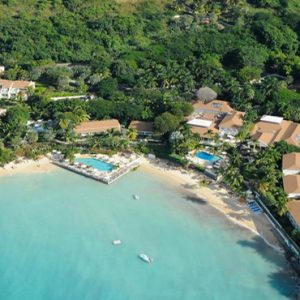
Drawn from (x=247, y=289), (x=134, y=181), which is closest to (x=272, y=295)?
(x=247, y=289)

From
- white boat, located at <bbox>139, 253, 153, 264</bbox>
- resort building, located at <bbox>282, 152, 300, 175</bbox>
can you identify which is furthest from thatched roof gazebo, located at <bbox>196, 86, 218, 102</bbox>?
white boat, located at <bbox>139, 253, 153, 264</bbox>

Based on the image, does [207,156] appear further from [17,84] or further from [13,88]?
[17,84]

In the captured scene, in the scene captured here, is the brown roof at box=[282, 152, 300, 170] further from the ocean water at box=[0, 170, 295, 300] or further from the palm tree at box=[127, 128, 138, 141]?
the palm tree at box=[127, 128, 138, 141]

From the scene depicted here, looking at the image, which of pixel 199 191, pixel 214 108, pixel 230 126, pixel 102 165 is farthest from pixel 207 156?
pixel 214 108

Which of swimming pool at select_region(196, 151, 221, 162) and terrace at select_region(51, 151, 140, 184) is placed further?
swimming pool at select_region(196, 151, 221, 162)

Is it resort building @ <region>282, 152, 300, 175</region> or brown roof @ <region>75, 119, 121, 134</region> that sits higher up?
resort building @ <region>282, 152, 300, 175</region>

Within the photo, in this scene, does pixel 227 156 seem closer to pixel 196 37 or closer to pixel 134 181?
pixel 134 181
